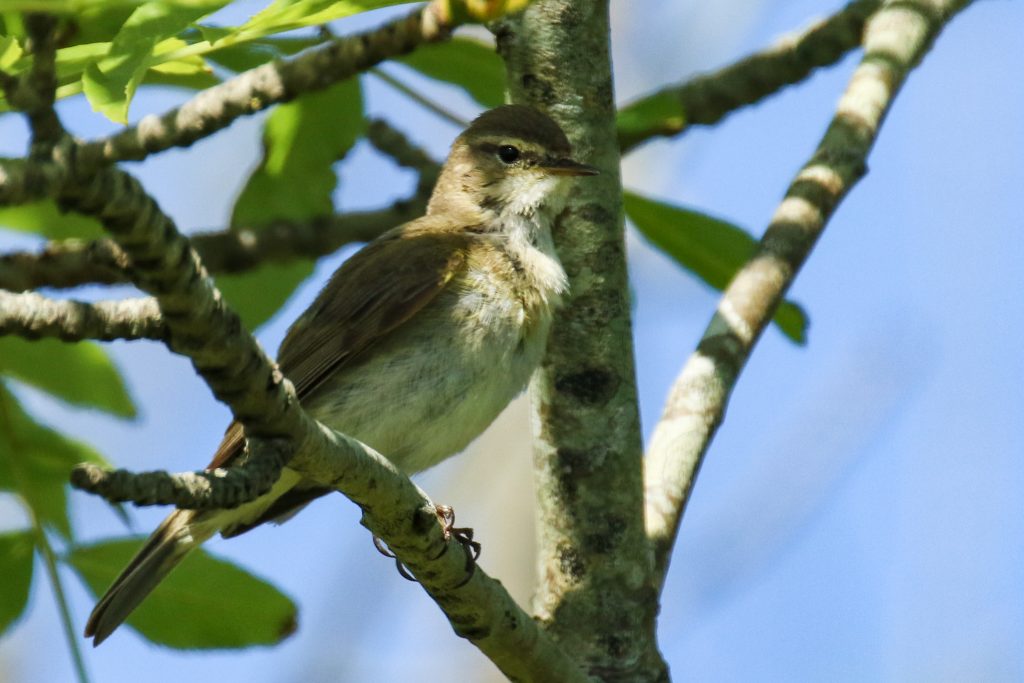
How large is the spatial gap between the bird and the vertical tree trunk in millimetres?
112

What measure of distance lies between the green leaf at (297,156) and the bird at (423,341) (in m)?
0.27

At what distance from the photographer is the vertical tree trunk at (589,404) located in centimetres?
362

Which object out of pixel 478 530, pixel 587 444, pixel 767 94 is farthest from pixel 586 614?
pixel 478 530

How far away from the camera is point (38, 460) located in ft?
11.0

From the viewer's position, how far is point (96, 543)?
3.43 meters

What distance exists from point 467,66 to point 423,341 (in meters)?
0.91

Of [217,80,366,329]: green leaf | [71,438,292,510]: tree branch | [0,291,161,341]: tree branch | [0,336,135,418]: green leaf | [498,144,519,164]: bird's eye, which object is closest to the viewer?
[71,438,292,510]: tree branch

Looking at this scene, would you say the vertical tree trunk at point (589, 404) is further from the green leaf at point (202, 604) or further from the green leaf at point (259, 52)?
the green leaf at point (202, 604)

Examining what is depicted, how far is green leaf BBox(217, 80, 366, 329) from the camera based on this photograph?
4.29 metres

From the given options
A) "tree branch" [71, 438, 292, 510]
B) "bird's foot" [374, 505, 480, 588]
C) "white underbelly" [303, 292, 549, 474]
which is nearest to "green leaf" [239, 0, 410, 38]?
"tree branch" [71, 438, 292, 510]

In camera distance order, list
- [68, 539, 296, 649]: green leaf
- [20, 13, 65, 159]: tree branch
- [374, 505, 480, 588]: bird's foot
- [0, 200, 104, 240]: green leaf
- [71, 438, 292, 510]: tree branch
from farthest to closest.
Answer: [0, 200, 104, 240]: green leaf
[68, 539, 296, 649]: green leaf
[374, 505, 480, 588]: bird's foot
[71, 438, 292, 510]: tree branch
[20, 13, 65, 159]: tree branch

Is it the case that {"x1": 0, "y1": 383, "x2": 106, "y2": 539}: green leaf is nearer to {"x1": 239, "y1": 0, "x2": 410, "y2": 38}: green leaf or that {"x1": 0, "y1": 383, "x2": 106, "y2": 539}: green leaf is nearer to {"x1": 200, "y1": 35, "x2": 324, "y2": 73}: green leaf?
{"x1": 200, "y1": 35, "x2": 324, "y2": 73}: green leaf

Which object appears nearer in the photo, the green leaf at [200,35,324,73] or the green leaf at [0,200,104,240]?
the green leaf at [200,35,324,73]

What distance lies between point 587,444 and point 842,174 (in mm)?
1415
